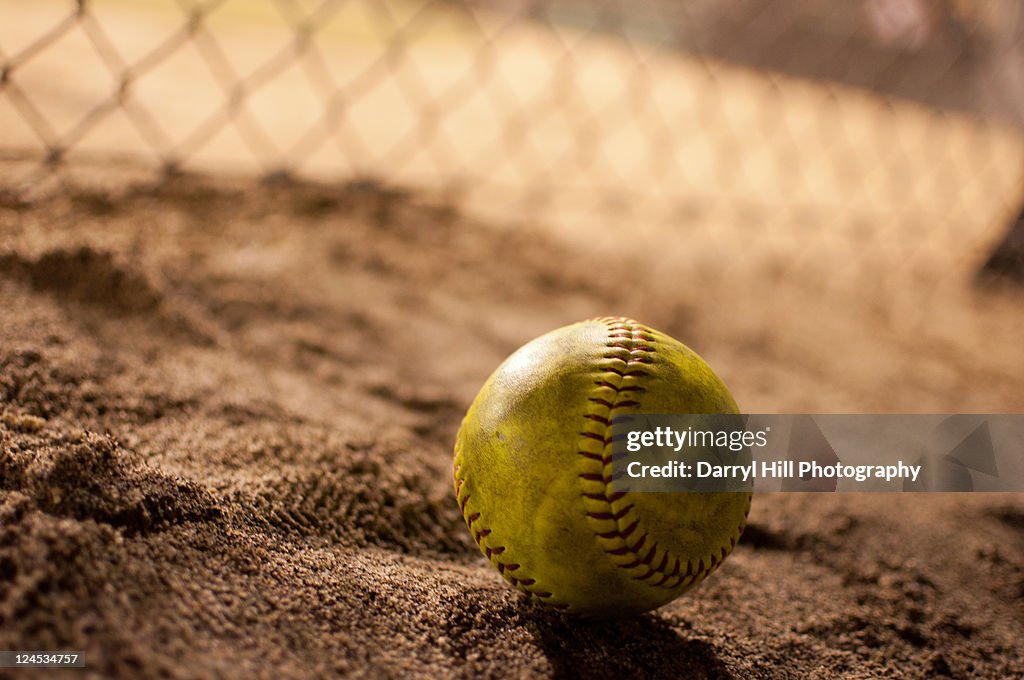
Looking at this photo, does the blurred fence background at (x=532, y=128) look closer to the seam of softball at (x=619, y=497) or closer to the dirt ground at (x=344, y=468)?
the dirt ground at (x=344, y=468)

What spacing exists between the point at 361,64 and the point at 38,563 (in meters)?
5.25

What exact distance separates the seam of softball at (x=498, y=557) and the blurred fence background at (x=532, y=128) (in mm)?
1628

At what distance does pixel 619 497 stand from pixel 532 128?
12.5 feet

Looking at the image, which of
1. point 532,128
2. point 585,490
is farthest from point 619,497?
point 532,128

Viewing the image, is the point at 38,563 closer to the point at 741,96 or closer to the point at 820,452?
the point at 820,452

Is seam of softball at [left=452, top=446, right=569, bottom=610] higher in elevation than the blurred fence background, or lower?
lower

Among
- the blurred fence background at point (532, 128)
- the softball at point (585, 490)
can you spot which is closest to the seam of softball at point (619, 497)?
the softball at point (585, 490)

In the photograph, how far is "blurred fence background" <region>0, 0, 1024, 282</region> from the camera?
9.37ft

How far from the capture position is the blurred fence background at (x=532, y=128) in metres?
2.86

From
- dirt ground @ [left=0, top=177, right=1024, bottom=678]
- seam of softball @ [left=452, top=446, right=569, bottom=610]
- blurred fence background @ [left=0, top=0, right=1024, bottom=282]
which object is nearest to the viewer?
dirt ground @ [left=0, top=177, right=1024, bottom=678]

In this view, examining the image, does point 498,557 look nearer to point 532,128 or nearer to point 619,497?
point 619,497

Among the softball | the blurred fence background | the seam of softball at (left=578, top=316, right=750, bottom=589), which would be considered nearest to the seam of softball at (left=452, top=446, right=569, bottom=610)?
the softball

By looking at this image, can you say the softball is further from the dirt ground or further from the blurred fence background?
the blurred fence background

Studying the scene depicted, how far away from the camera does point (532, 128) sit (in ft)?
15.0
